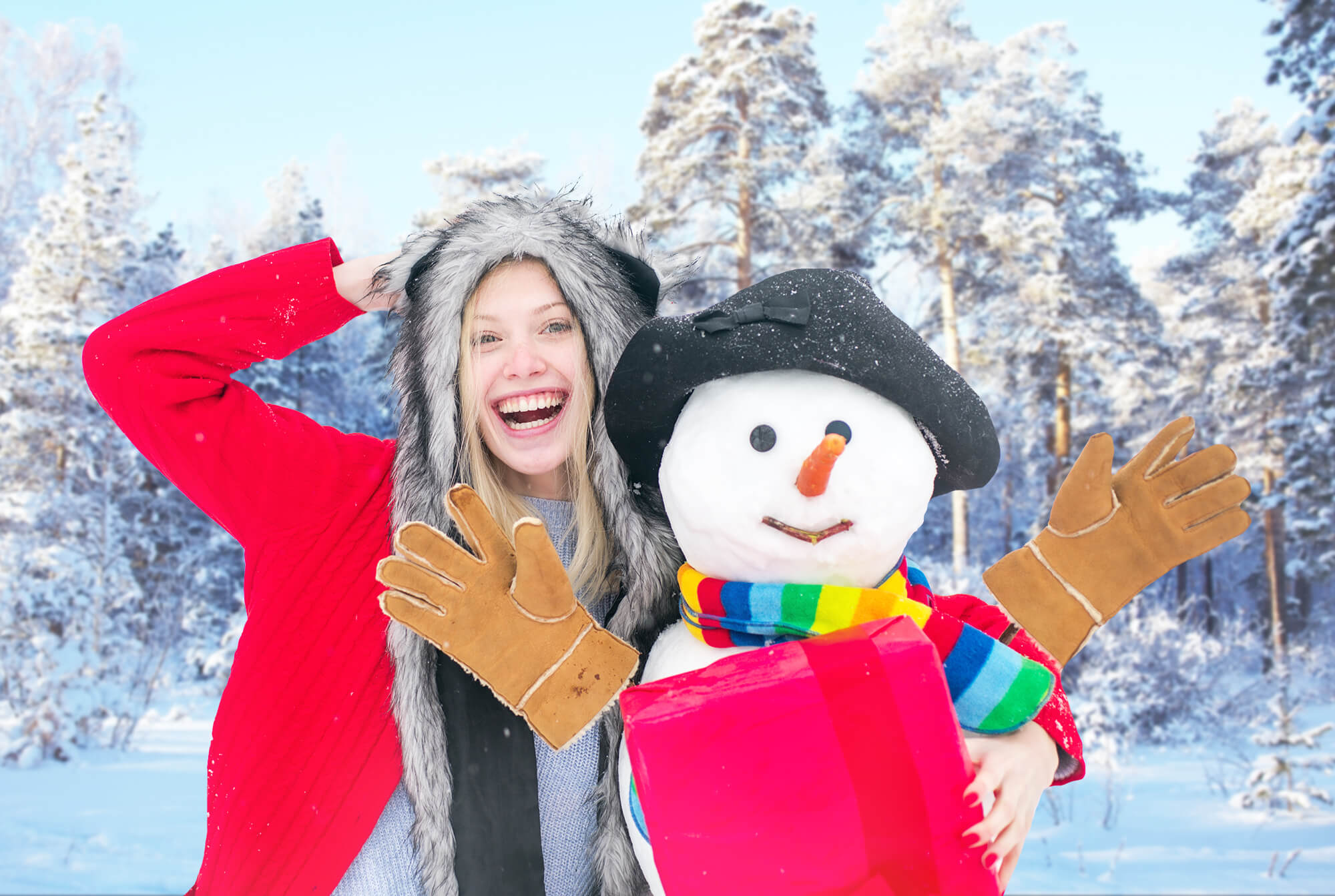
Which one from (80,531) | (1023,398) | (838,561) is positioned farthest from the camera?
(1023,398)

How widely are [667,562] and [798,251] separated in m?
10.4

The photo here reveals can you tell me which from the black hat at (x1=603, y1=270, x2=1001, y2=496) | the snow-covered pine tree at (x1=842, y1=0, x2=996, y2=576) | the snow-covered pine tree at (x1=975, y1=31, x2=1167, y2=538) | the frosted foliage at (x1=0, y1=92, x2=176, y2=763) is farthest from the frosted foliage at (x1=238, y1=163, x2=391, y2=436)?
the black hat at (x1=603, y1=270, x2=1001, y2=496)

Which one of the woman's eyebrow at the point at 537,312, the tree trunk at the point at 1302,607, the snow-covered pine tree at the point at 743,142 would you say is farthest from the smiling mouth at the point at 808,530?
the tree trunk at the point at 1302,607

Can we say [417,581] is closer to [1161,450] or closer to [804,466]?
[804,466]

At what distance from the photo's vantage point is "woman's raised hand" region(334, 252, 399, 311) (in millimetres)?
1868

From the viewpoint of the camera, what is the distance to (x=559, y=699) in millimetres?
1429

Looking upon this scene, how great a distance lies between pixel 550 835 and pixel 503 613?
0.67m

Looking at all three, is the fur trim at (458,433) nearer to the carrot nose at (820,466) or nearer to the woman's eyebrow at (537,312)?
the woman's eyebrow at (537,312)

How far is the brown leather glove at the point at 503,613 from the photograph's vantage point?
140 centimetres

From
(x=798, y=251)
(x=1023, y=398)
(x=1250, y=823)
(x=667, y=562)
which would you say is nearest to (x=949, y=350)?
(x=798, y=251)

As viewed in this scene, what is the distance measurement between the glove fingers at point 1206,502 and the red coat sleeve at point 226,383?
1.82m

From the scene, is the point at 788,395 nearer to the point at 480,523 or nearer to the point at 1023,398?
the point at 480,523

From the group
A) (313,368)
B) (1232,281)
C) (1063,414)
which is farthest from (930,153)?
(313,368)

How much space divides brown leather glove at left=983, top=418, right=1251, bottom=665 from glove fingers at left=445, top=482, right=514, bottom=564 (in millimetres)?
949
